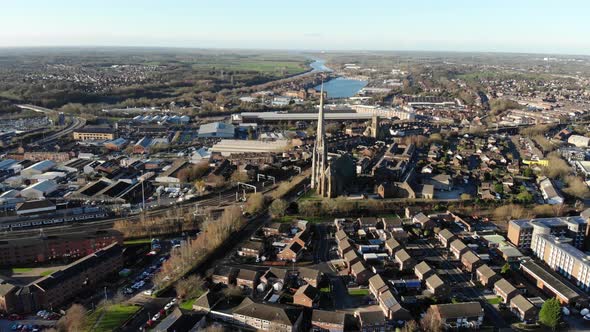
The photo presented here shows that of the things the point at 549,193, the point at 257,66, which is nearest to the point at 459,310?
the point at 549,193

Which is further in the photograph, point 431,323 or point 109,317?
point 109,317

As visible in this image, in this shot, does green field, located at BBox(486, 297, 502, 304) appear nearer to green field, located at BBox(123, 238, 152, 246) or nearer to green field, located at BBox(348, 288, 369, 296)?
green field, located at BBox(348, 288, 369, 296)

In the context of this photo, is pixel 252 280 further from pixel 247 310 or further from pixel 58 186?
pixel 58 186

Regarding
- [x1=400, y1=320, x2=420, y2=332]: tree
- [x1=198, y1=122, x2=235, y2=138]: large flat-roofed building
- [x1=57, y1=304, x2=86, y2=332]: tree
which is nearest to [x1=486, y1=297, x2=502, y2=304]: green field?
[x1=400, y1=320, x2=420, y2=332]: tree

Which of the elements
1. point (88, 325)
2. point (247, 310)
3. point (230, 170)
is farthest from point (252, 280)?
point (230, 170)

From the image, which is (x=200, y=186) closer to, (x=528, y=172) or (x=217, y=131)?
(x=217, y=131)

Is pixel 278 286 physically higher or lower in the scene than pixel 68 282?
lower

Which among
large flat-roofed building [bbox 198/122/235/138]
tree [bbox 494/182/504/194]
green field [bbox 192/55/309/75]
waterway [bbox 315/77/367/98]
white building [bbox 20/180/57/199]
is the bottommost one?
white building [bbox 20/180/57/199]
